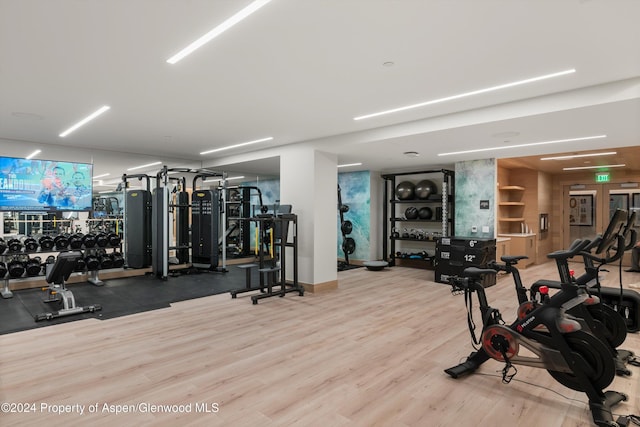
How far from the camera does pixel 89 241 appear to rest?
613 centimetres

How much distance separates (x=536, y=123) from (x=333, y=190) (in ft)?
10.7

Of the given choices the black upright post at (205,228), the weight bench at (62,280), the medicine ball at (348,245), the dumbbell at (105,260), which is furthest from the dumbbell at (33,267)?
the medicine ball at (348,245)

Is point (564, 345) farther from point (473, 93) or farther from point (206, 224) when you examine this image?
point (206, 224)

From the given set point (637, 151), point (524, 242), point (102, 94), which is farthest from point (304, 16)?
point (524, 242)

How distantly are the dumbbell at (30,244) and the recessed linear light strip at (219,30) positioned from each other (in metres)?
4.65

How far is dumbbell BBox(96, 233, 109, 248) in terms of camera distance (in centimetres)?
627

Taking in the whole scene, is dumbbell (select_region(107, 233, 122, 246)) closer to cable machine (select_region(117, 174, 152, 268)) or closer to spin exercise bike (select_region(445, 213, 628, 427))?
cable machine (select_region(117, 174, 152, 268))

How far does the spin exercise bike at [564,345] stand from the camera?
2.32 m

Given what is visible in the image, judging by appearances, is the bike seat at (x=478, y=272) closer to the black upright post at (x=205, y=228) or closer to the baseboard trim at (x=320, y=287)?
the baseboard trim at (x=320, y=287)

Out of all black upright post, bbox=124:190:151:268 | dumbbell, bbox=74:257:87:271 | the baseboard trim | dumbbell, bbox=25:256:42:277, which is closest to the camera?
dumbbell, bbox=25:256:42:277

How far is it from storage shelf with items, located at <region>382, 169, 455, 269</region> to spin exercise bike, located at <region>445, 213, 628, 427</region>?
5175 mm

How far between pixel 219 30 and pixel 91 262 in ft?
17.7

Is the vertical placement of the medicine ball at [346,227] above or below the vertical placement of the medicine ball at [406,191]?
below

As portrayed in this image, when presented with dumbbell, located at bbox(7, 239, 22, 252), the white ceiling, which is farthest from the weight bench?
the white ceiling
